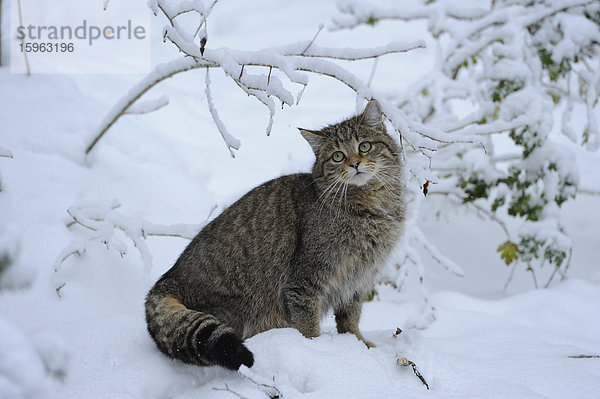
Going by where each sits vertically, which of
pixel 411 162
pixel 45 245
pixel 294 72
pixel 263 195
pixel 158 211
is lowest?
pixel 158 211

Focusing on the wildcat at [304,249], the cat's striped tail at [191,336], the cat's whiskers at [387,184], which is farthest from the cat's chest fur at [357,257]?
the cat's striped tail at [191,336]

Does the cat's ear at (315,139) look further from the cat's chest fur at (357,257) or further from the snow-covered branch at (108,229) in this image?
the snow-covered branch at (108,229)

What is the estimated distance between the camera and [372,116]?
8.25 feet

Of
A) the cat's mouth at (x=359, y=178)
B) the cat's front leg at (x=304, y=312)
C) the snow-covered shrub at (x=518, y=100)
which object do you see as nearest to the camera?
the cat's front leg at (x=304, y=312)

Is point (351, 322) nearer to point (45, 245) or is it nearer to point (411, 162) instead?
point (411, 162)

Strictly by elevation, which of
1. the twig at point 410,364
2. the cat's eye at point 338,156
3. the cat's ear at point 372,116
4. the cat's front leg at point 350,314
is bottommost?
the cat's front leg at point 350,314

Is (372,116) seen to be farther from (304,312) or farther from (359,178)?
(304,312)

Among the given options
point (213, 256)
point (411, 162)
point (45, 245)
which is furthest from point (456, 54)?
point (45, 245)

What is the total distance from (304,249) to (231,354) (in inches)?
28.2

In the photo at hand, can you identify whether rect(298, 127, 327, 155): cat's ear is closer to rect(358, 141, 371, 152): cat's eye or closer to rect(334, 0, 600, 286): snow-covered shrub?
rect(358, 141, 371, 152): cat's eye

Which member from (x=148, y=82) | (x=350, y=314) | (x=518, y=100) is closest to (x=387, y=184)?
(x=350, y=314)

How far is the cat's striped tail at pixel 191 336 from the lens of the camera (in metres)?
1.68

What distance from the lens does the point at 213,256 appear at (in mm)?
2309

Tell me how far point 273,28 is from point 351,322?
633 centimetres
